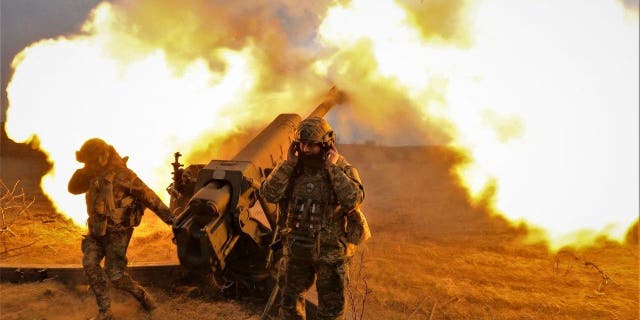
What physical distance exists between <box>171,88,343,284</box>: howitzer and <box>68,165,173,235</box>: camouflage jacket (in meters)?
0.49

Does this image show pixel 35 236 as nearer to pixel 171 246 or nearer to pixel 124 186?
pixel 171 246

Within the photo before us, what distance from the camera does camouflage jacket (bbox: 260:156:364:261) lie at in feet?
11.7

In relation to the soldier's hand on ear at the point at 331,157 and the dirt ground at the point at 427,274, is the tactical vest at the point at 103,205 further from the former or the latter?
the soldier's hand on ear at the point at 331,157

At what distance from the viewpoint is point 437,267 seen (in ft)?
22.2

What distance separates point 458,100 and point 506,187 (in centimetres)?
199

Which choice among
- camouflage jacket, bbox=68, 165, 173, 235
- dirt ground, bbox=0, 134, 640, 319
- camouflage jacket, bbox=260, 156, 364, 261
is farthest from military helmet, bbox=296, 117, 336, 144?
camouflage jacket, bbox=68, 165, 173, 235

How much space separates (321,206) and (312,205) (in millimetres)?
80

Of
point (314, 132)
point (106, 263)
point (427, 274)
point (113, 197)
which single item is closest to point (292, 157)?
point (314, 132)

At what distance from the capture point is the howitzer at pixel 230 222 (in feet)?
13.3

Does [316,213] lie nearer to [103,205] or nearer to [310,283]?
[310,283]

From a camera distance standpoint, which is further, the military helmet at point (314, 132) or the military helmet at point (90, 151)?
the military helmet at point (90, 151)

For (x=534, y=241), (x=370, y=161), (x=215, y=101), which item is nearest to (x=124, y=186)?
(x=215, y=101)

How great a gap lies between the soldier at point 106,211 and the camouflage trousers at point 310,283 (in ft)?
5.54

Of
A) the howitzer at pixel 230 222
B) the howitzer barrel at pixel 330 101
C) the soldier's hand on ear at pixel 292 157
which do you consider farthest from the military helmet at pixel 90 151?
the howitzer barrel at pixel 330 101
